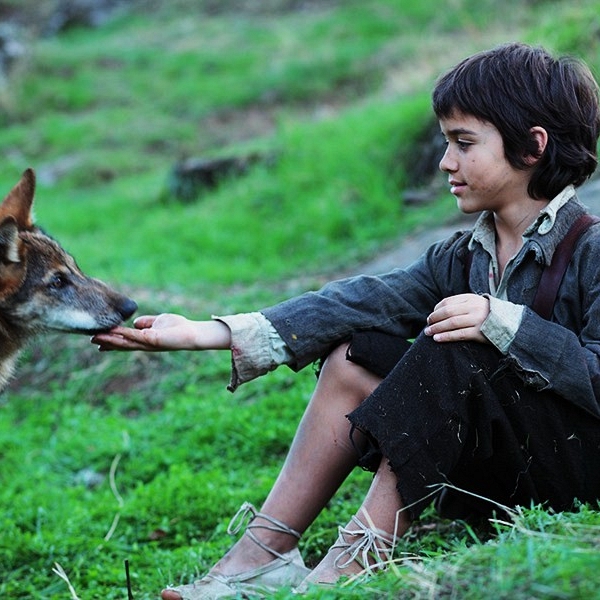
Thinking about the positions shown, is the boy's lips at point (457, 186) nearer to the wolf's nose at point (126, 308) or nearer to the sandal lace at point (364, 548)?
the sandal lace at point (364, 548)

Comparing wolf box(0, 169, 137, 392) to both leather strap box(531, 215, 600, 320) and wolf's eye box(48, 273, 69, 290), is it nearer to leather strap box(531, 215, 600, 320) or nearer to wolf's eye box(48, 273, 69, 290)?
wolf's eye box(48, 273, 69, 290)

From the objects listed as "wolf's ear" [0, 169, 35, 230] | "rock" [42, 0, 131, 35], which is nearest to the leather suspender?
"wolf's ear" [0, 169, 35, 230]

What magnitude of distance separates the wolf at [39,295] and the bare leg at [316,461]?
0.97m

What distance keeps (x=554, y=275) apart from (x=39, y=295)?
6.40 ft

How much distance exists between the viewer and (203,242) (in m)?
8.88

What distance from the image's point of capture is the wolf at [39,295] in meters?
3.70

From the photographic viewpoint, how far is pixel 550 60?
3.07m

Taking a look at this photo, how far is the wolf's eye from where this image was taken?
3801 millimetres

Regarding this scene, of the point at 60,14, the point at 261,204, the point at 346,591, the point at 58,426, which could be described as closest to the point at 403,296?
the point at 346,591

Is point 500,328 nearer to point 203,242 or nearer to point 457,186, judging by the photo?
point 457,186

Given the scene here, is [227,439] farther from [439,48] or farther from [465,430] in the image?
[439,48]

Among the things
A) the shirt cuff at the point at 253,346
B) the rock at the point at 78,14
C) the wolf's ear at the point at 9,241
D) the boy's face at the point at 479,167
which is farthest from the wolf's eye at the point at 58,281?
the rock at the point at 78,14

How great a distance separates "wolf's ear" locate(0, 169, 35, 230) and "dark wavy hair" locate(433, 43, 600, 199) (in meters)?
1.74

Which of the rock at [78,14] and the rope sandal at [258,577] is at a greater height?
the rock at [78,14]
